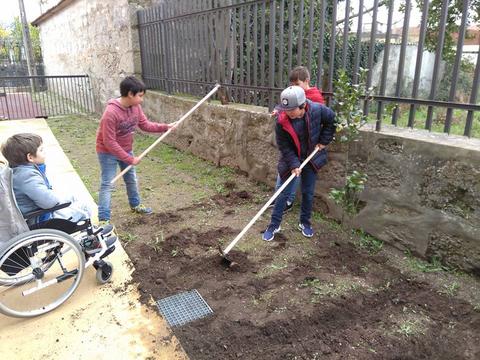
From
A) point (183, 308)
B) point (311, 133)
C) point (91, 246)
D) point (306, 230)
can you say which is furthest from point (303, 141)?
point (91, 246)

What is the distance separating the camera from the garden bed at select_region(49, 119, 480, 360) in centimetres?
238

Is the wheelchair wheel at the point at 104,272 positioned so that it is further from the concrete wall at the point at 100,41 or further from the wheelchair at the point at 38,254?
the concrete wall at the point at 100,41

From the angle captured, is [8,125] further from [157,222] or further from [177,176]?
[157,222]

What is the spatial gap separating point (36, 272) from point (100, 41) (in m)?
8.51

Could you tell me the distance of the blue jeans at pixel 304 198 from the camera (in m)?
3.71

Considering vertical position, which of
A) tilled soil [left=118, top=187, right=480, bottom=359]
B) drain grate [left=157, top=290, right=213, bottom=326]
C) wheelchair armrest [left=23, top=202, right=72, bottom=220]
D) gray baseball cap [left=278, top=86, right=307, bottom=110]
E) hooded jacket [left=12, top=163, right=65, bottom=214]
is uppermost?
gray baseball cap [left=278, top=86, right=307, bottom=110]

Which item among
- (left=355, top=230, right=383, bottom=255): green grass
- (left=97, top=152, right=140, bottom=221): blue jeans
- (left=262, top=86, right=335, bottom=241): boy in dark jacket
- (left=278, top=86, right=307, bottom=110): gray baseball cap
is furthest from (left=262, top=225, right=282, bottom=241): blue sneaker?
(left=97, top=152, right=140, bottom=221): blue jeans

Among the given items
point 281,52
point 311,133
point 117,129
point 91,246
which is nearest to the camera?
point 91,246

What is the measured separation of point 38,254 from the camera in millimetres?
2684

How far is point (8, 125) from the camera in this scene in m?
9.68

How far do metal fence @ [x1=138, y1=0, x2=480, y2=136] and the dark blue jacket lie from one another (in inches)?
15.1

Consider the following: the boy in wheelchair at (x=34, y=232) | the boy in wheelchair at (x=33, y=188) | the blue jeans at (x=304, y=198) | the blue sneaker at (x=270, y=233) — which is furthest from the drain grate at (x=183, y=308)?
the blue jeans at (x=304, y=198)

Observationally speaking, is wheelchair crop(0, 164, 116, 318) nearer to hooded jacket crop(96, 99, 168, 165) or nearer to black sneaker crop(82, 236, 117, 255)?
black sneaker crop(82, 236, 117, 255)

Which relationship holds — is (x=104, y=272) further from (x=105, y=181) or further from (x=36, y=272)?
(x=105, y=181)
